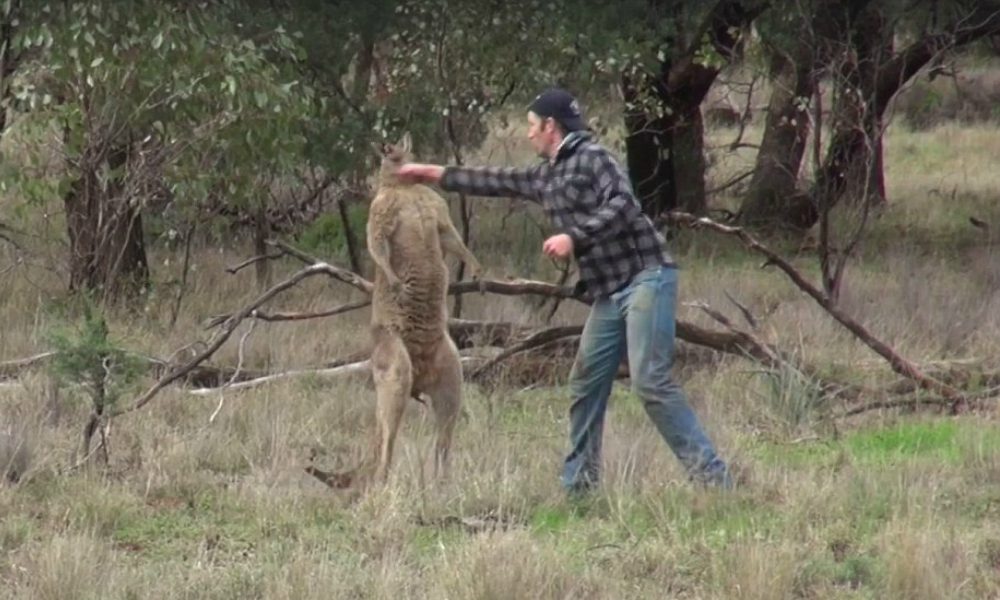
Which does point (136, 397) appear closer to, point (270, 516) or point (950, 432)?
point (270, 516)

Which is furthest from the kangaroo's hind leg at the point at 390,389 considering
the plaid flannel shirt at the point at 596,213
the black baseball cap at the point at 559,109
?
the black baseball cap at the point at 559,109

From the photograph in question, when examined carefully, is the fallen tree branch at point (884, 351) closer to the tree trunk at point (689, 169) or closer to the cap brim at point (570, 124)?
the cap brim at point (570, 124)

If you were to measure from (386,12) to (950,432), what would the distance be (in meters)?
6.22

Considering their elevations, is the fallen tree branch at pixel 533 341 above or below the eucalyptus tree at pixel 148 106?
below

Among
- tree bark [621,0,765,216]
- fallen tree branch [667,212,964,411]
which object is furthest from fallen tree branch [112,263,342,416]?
tree bark [621,0,765,216]

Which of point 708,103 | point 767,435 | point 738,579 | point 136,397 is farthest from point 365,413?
point 708,103

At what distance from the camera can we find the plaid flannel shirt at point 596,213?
7879mm

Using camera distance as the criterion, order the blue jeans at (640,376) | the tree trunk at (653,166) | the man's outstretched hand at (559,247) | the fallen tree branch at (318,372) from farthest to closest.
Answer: the tree trunk at (653,166), the fallen tree branch at (318,372), the blue jeans at (640,376), the man's outstretched hand at (559,247)

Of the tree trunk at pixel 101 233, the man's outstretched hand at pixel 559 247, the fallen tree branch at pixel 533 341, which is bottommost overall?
the fallen tree branch at pixel 533 341

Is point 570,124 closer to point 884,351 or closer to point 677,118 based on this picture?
point 884,351

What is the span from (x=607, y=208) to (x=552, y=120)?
1.67 ft

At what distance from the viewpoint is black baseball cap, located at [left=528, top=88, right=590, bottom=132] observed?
8015 mm

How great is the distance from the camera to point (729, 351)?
10.9 metres

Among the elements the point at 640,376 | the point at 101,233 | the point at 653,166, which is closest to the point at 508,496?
the point at 640,376
